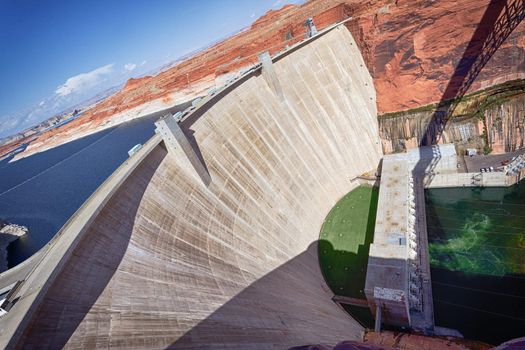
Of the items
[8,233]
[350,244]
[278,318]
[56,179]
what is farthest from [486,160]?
[56,179]

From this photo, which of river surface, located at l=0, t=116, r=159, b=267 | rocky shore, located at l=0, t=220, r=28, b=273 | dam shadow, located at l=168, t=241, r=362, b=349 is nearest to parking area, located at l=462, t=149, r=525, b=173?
dam shadow, located at l=168, t=241, r=362, b=349

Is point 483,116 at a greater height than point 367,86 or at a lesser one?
lesser

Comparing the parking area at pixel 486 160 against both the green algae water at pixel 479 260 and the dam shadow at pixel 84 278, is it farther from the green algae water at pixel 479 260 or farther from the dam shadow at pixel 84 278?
the dam shadow at pixel 84 278

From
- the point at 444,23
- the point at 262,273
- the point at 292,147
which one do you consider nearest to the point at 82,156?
the point at 292,147

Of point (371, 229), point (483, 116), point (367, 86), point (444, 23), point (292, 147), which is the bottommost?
point (371, 229)

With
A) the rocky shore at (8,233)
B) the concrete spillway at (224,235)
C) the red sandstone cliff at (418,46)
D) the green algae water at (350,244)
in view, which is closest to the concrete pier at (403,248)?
the green algae water at (350,244)

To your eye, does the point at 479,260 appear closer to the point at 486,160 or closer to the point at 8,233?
the point at 486,160

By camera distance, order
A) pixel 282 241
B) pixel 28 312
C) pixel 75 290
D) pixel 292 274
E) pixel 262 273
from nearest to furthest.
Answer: pixel 28 312 < pixel 75 290 < pixel 262 273 < pixel 292 274 < pixel 282 241

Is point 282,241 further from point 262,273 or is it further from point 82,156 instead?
point 82,156
